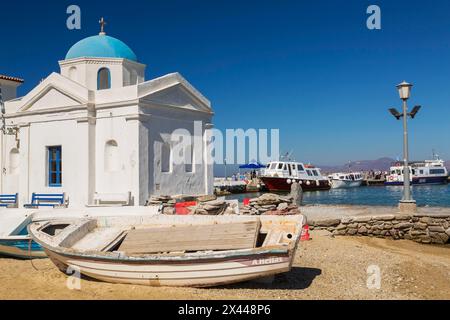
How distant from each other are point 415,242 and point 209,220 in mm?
7167

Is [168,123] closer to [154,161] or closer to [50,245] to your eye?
[154,161]

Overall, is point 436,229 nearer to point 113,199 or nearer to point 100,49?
point 113,199

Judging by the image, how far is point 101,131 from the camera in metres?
16.5

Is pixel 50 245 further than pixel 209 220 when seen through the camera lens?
No

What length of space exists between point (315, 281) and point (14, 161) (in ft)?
50.1

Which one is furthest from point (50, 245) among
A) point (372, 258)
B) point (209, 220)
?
point (372, 258)

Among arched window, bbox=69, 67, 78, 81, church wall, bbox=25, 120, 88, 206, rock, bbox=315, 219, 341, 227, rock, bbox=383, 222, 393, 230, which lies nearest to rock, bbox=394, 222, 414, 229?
rock, bbox=383, 222, 393, 230

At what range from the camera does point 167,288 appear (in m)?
8.08

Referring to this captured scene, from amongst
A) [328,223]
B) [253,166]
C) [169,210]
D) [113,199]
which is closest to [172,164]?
[113,199]

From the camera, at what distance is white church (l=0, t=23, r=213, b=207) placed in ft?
52.5

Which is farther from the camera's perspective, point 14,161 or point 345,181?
point 345,181

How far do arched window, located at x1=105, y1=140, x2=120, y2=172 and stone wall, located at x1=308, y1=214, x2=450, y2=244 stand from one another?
7.68m

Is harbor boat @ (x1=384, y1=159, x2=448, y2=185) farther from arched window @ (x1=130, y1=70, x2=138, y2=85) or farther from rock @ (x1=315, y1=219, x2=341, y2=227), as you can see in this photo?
rock @ (x1=315, y1=219, x2=341, y2=227)
